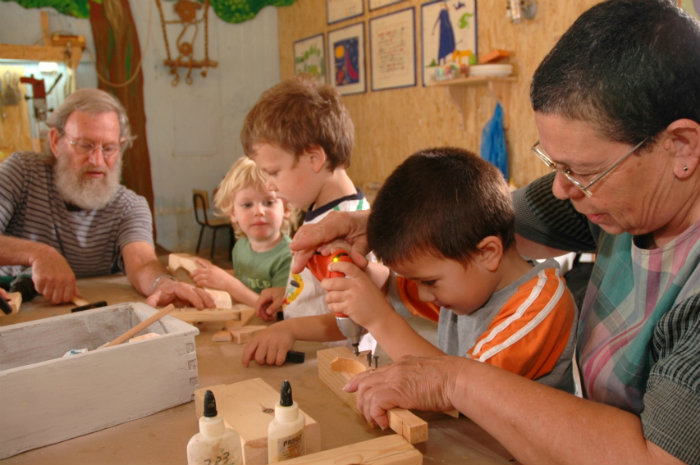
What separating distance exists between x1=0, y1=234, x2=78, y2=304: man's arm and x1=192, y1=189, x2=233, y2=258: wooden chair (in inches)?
177

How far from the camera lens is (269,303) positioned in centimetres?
204

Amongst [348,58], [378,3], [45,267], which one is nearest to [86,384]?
[45,267]

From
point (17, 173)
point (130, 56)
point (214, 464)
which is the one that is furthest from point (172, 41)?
point (214, 464)

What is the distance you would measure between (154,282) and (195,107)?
5345mm

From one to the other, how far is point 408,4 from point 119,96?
3.48 metres

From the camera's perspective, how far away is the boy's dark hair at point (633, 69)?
2.97 ft

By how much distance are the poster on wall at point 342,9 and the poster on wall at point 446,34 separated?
1.07m

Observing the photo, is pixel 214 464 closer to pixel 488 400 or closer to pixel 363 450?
pixel 363 450

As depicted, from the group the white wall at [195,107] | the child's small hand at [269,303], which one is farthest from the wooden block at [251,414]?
the white wall at [195,107]

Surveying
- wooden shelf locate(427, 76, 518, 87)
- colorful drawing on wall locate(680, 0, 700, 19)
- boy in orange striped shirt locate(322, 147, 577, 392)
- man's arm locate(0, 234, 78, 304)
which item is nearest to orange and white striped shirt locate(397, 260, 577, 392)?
boy in orange striped shirt locate(322, 147, 577, 392)

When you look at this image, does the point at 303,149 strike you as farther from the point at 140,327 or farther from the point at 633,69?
the point at 633,69

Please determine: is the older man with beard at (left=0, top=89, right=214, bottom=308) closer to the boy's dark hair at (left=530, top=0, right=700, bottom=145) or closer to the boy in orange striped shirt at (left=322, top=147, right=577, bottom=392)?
the boy in orange striped shirt at (left=322, top=147, right=577, bottom=392)

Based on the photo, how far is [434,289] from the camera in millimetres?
1363

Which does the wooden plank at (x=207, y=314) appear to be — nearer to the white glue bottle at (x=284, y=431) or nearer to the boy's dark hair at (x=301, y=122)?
the boy's dark hair at (x=301, y=122)
